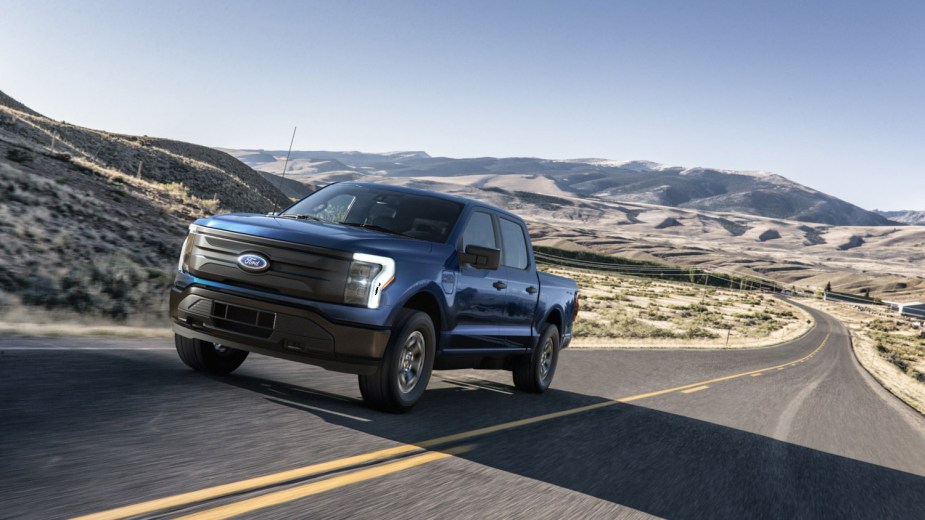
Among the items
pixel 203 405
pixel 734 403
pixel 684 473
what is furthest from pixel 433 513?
pixel 734 403

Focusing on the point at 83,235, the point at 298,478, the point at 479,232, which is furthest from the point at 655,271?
the point at 298,478

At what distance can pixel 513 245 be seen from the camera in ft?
29.3

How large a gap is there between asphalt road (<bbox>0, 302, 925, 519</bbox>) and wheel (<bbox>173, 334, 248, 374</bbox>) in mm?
151

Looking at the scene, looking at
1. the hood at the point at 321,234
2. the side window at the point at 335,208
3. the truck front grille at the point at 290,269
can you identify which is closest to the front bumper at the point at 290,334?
the truck front grille at the point at 290,269

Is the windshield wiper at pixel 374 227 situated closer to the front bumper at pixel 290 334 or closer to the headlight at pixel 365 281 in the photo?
the headlight at pixel 365 281

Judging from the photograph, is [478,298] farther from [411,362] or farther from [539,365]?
[539,365]

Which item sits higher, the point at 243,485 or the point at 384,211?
the point at 384,211

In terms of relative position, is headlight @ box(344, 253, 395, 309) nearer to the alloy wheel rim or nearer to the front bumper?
the front bumper

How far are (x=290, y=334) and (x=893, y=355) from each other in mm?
57627

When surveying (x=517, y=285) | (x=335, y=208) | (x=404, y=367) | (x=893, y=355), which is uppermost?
(x=335, y=208)

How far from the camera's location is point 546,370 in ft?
32.9

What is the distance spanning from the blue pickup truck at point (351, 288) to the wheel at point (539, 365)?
5.10 feet

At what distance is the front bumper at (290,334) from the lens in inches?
229

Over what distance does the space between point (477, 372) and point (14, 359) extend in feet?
21.6
